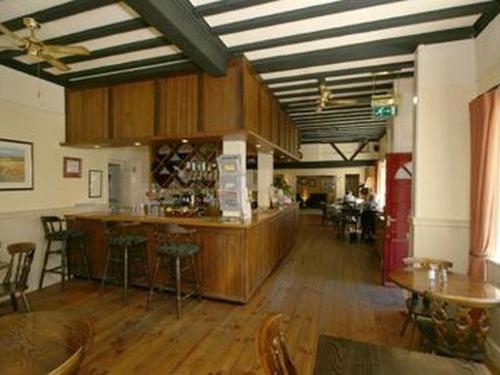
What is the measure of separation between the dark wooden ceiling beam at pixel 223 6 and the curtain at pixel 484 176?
6.77ft

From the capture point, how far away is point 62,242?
427 cm

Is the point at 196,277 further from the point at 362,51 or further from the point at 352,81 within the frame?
the point at 352,81

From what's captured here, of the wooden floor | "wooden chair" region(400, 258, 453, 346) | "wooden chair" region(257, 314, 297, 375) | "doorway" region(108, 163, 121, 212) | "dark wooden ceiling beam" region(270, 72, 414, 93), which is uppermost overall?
"dark wooden ceiling beam" region(270, 72, 414, 93)

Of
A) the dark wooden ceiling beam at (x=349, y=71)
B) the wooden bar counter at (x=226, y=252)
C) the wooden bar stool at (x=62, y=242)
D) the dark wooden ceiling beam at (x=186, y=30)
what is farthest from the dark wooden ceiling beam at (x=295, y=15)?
the wooden bar stool at (x=62, y=242)

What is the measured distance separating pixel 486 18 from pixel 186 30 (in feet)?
8.83

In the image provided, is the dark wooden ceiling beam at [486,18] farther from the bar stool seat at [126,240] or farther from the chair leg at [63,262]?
the chair leg at [63,262]

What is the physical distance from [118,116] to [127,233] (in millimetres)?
1668

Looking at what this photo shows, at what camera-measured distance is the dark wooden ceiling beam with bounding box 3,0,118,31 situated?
98.7 inches

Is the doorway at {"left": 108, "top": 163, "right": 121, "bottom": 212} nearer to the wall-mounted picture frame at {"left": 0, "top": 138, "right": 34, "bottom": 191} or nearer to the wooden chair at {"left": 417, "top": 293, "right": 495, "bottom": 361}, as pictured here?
the wall-mounted picture frame at {"left": 0, "top": 138, "right": 34, "bottom": 191}

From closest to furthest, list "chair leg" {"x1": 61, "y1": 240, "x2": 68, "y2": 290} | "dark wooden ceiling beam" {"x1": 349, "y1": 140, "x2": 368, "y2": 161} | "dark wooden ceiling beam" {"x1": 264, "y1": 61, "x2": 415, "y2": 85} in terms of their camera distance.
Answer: "dark wooden ceiling beam" {"x1": 264, "y1": 61, "x2": 415, "y2": 85}
"chair leg" {"x1": 61, "y1": 240, "x2": 68, "y2": 290}
"dark wooden ceiling beam" {"x1": 349, "y1": 140, "x2": 368, "y2": 161}

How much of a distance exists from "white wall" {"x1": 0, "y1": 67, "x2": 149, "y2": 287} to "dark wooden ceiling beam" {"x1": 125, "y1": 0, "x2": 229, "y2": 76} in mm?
2642

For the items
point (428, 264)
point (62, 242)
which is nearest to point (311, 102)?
point (428, 264)

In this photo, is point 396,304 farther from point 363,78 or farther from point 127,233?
point 127,233

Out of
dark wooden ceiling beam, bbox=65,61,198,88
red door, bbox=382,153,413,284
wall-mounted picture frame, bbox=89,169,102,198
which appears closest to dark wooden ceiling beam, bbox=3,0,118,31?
dark wooden ceiling beam, bbox=65,61,198,88
